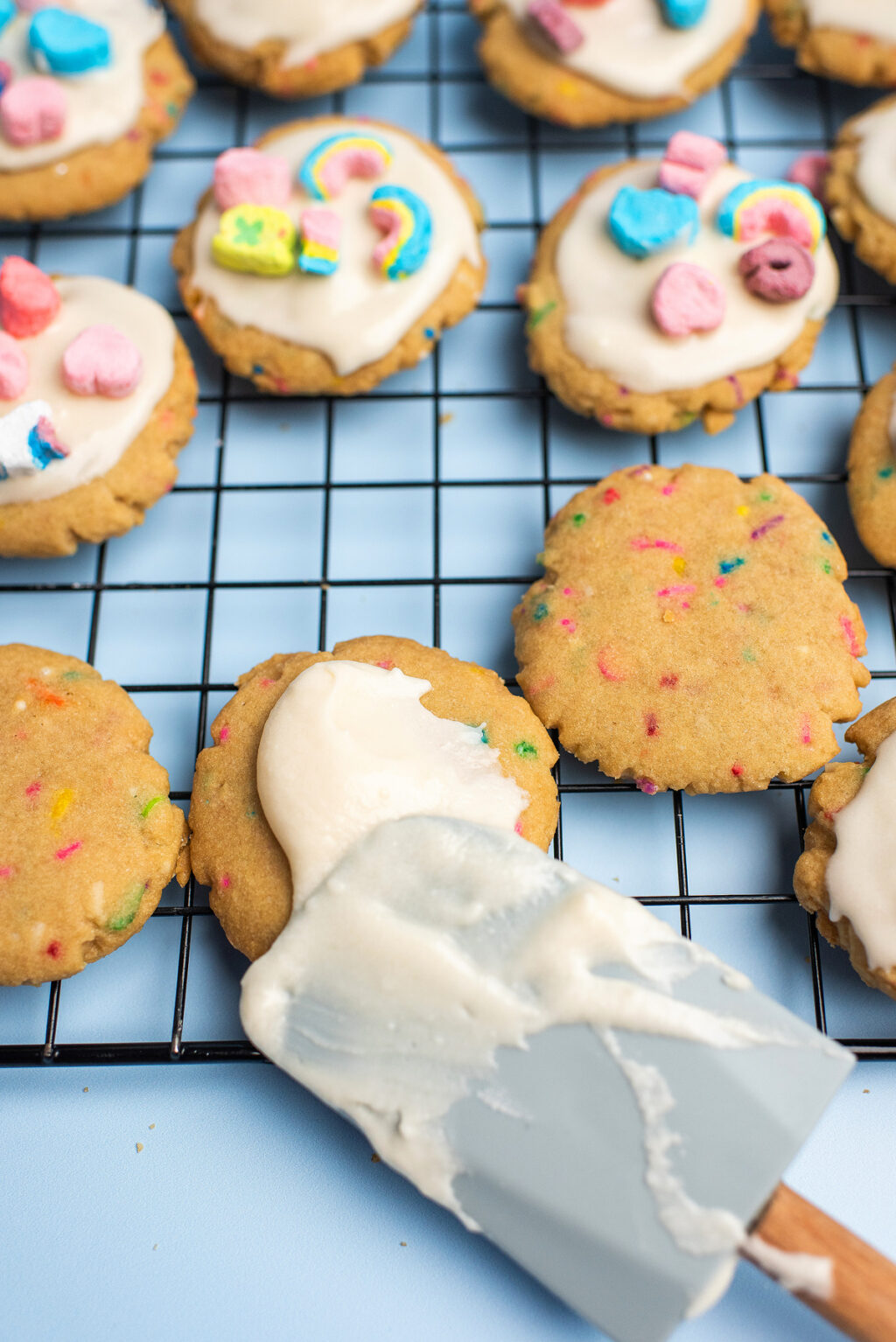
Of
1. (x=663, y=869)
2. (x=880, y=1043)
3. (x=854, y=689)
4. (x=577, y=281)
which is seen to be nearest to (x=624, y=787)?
(x=663, y=869)

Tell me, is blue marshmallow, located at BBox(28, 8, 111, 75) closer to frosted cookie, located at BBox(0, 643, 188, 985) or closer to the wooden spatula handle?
frosted cookie, located at BBox(0, 643, 188, 985)

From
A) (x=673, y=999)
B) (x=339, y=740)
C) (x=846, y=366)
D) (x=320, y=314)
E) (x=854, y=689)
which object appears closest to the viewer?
(x=673, y=999)

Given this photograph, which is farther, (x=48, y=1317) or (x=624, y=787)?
(x=624, y=787)

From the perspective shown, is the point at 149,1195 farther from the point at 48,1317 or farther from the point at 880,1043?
the point at 880,1043

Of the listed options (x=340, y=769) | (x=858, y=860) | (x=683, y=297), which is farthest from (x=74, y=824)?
(x=683, y=297)

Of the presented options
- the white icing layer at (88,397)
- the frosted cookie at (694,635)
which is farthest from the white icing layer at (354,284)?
the frosted cookie at (694,635)

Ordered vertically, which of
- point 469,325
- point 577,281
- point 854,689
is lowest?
point 854,689

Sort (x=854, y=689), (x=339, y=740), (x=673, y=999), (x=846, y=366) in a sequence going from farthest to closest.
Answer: (x=846, y=366)
(x=854, y=689)
(x=339, y=740)
(x=673, y=999)
